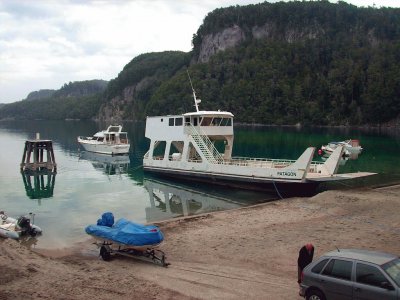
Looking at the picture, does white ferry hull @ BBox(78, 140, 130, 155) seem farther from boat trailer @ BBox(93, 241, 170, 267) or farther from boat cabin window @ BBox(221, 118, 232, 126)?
boat trailer @ BBox(93, 241, 170, 267)

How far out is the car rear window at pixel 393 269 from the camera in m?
9.52

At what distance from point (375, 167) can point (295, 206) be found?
903 inches

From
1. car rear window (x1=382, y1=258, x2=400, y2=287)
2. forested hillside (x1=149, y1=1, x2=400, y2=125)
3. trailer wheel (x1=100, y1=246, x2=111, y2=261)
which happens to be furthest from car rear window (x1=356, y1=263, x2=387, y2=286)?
forested hillside (x1=149, y1=1, x2=400, y2=125)

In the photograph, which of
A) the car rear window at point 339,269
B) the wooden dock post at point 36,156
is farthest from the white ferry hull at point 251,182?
the car rear window at point 339,269

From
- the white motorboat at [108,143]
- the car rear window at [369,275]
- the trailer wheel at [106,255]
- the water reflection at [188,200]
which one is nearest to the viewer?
the car rear window at [369,275]

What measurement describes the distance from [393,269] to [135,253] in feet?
31.9

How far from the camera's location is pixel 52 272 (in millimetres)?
14812

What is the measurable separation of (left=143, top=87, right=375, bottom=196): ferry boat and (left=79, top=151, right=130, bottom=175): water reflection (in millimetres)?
8160

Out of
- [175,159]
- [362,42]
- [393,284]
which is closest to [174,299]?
[393,284]

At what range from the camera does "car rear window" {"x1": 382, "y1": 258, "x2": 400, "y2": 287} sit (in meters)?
9.52

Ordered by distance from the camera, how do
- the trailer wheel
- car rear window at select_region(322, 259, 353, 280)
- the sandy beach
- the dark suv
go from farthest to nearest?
1. the trailer wheel
2. the sandy beach
3. car rear window at select_region(322, 259, 353, 280)
4. the dark suv

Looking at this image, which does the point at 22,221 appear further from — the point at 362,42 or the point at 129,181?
the point at 362,42

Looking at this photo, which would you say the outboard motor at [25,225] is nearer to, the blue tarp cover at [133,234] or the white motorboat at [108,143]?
the blue tarp cover at [133,234]

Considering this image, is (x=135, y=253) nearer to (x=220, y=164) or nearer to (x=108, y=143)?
(x=220, y=164)
